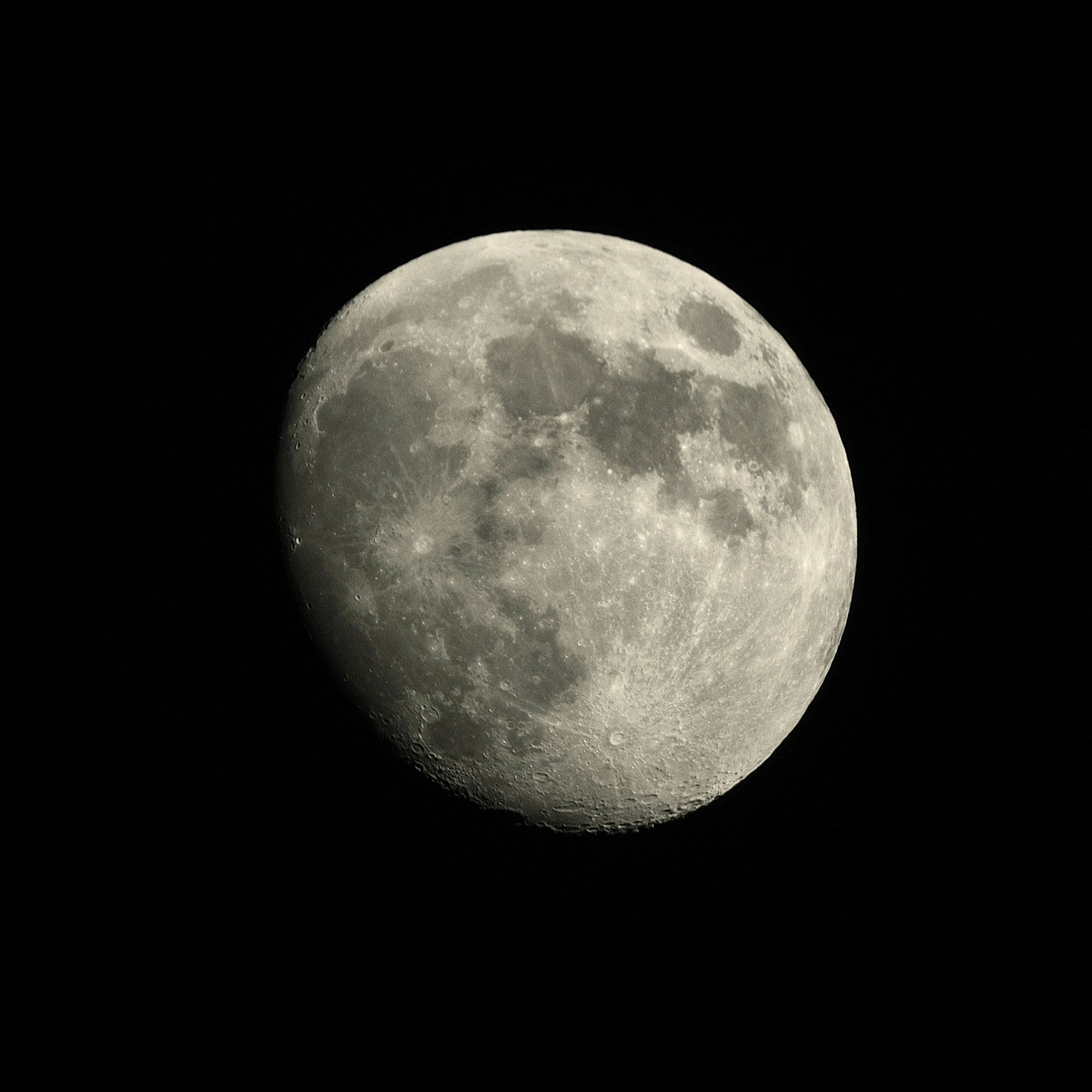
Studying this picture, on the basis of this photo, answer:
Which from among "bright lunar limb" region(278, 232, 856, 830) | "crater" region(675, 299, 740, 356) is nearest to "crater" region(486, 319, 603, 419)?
"bright lunar limb" region(278, 232, 856, 830)

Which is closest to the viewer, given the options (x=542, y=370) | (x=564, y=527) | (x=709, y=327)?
(x=564, y=527)

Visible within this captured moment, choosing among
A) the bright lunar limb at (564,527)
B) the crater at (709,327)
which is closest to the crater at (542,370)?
the bright lunar limb at (564,527)

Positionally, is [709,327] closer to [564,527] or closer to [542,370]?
[542,370]

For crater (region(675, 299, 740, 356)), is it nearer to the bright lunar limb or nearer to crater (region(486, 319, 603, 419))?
the bright lunar limb

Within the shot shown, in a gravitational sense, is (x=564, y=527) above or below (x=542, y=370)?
below

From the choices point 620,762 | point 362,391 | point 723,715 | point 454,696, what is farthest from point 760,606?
point 362,391

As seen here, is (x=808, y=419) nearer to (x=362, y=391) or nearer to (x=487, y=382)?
(x=487, y=382)

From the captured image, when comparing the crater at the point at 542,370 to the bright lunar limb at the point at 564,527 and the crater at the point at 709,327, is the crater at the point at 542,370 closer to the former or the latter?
the bright lunar limb at the point at 564,527

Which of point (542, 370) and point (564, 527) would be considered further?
point (542, 370)

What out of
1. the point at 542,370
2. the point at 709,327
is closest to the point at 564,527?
the point at 542,370
